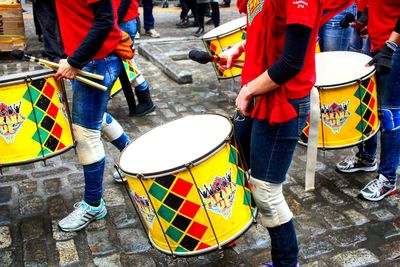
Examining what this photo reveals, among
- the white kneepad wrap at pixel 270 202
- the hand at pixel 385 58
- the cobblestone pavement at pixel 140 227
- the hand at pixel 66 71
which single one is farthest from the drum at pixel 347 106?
the hand at pixel 66 71

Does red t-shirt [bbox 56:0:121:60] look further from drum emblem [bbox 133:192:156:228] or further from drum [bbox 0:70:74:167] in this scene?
drum emblem [bbox 133:192:156:228]

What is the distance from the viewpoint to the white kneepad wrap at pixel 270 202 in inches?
90.7

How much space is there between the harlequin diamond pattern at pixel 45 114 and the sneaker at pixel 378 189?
7.06 ft

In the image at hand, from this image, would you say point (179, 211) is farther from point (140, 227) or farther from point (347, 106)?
point (347, 106)

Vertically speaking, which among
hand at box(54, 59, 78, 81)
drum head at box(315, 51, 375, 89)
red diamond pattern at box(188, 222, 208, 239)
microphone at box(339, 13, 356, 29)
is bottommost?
red diamond pattern at box(188, 222, 208, 239)

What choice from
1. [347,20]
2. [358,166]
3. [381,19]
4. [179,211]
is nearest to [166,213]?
[179,211]

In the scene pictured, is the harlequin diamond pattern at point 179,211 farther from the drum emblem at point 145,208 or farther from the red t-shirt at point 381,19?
the red t-shirt at point 381,19

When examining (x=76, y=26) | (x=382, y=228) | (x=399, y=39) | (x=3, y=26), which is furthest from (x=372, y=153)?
(x=3, y=26)

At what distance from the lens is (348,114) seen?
3205 millimetres

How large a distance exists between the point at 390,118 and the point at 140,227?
6.09 feet

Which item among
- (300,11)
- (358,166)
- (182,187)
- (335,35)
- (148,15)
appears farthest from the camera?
(148,15)

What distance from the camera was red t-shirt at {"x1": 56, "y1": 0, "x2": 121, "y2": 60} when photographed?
109 inches

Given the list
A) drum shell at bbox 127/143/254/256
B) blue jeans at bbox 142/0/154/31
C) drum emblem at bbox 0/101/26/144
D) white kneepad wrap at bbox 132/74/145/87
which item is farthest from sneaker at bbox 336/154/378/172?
blue jeans at bbox 142/0/154/31

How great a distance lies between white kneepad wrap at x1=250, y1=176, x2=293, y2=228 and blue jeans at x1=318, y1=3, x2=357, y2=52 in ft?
9.25
